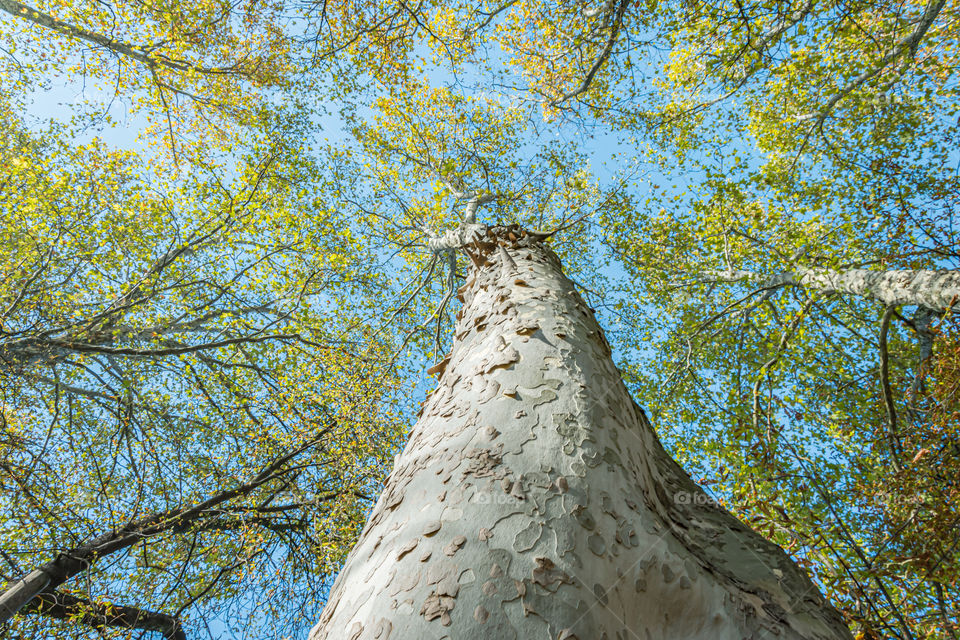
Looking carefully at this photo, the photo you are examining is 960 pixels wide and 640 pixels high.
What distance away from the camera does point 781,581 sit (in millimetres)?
1239

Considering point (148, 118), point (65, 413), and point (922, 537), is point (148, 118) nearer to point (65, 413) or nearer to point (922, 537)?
point (65, 413)

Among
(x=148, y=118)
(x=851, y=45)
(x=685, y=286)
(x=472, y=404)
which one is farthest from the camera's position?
(x=685, y=286)

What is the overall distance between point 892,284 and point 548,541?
15.2 feet

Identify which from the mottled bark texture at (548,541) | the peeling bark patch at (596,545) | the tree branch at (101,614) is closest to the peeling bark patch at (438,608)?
the mottled bark texture at (548,541)

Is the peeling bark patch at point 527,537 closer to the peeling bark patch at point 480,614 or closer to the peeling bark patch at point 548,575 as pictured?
the peeling bark patch at point 548,575

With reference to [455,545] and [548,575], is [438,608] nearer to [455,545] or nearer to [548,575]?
[455,545]

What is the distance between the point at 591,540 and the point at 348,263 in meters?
7.35

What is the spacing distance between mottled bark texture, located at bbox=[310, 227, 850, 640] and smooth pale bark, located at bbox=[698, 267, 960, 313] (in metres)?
2.42

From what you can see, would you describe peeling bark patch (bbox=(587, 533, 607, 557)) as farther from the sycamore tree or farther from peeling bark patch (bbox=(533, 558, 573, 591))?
the sycamore tree

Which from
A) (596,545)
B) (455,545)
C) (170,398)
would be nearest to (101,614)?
(170,398)

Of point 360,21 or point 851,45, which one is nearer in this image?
point 360,21

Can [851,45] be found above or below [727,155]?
above

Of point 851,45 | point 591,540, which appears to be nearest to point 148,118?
point 591,540

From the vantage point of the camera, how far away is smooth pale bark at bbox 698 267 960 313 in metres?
3.15
